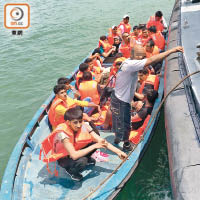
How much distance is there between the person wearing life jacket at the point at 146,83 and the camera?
4680mm

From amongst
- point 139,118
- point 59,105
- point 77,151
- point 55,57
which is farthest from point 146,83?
point 55,57

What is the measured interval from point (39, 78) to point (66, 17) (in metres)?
7.00

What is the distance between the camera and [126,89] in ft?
11.6

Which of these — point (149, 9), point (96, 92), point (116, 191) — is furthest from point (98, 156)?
point (149, 9)

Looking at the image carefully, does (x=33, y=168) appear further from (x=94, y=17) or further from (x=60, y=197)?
(x=94, y=17)

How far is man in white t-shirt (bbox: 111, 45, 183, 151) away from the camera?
10.6 feet

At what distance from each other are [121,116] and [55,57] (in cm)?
727

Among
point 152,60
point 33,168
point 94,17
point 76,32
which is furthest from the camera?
point 94,17

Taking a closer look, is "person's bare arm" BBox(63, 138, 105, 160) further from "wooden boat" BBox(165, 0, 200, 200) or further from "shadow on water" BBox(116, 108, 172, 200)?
"shadow on water" BBox(116, 108, 172, 200)

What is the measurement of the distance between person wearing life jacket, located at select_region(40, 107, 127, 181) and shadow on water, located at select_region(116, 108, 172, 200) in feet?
3.11

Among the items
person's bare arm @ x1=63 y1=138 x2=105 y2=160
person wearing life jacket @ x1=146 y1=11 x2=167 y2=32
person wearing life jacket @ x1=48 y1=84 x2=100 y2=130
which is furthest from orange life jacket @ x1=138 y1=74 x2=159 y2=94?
person wearing life jacket @ x1=146 y1=11 x2=167 y2=32

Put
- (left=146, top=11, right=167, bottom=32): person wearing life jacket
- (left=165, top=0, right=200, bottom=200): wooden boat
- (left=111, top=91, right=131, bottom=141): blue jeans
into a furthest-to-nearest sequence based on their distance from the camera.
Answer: (left=146, top=11, right=167, bottom=32): person wearing life jacket → (left=111, top=91, right=131, bottom=141): blue jeans → (left=165, top=0, right=200, bottom=200): wooden boat

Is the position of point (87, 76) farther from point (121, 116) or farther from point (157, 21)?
point (157, 21)

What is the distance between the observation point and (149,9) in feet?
49.3
